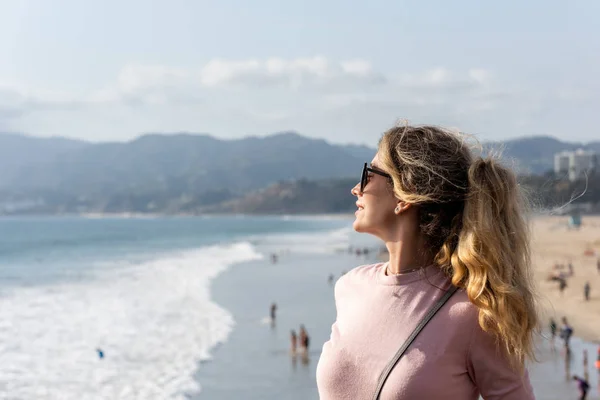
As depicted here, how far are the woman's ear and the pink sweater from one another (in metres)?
0.17

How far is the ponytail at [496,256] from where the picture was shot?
64.1 inches

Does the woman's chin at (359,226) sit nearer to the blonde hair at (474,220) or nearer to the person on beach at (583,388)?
the blonde hair at (474,220)

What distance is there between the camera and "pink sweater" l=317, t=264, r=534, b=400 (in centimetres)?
164

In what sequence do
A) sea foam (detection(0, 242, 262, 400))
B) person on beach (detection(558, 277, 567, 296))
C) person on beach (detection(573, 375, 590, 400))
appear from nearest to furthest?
person on beach (detection(573, 375, 590, 400)) < sea foam (detection(0, 242, 262, 400)) < person on beach (detection(558, 277, 567, 296))

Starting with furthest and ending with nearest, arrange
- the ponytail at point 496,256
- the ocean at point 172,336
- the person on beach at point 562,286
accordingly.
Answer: the person on beach at point 562,286
the ocean at point 172,336
the ponytail at point 496,256

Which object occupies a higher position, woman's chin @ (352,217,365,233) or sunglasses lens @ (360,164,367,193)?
sunglasses lens @ (360,164,367,193)

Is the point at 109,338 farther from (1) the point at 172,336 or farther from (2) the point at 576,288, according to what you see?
(2) the point at 576,288

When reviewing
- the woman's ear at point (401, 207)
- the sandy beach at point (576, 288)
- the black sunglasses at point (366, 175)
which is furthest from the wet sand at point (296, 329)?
the black sunglasses at point (366, 175)

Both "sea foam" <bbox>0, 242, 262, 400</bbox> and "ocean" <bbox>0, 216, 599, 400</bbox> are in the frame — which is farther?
"sea foam" <bbox>0, 242, 262, 400</bbox>

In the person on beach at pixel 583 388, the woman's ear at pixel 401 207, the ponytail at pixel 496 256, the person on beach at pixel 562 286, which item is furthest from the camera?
the person on beach at pixel 562 286

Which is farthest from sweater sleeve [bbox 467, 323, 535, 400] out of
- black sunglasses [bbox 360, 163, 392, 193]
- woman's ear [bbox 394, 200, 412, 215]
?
black sunglasses [bbox 360, 163, 392, 193]

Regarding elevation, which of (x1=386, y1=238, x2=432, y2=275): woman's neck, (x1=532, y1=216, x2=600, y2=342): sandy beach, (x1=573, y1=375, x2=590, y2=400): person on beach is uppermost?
(x1=386, y1=238, x2=432, y2=275): woman's neck

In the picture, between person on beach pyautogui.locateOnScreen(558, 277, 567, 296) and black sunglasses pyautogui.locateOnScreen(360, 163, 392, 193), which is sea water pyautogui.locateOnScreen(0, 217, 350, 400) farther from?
person on beach pyautogui.locateOnScreen(558, 277, 567, 296)

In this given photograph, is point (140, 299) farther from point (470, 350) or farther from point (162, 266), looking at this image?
point (470, 350)
